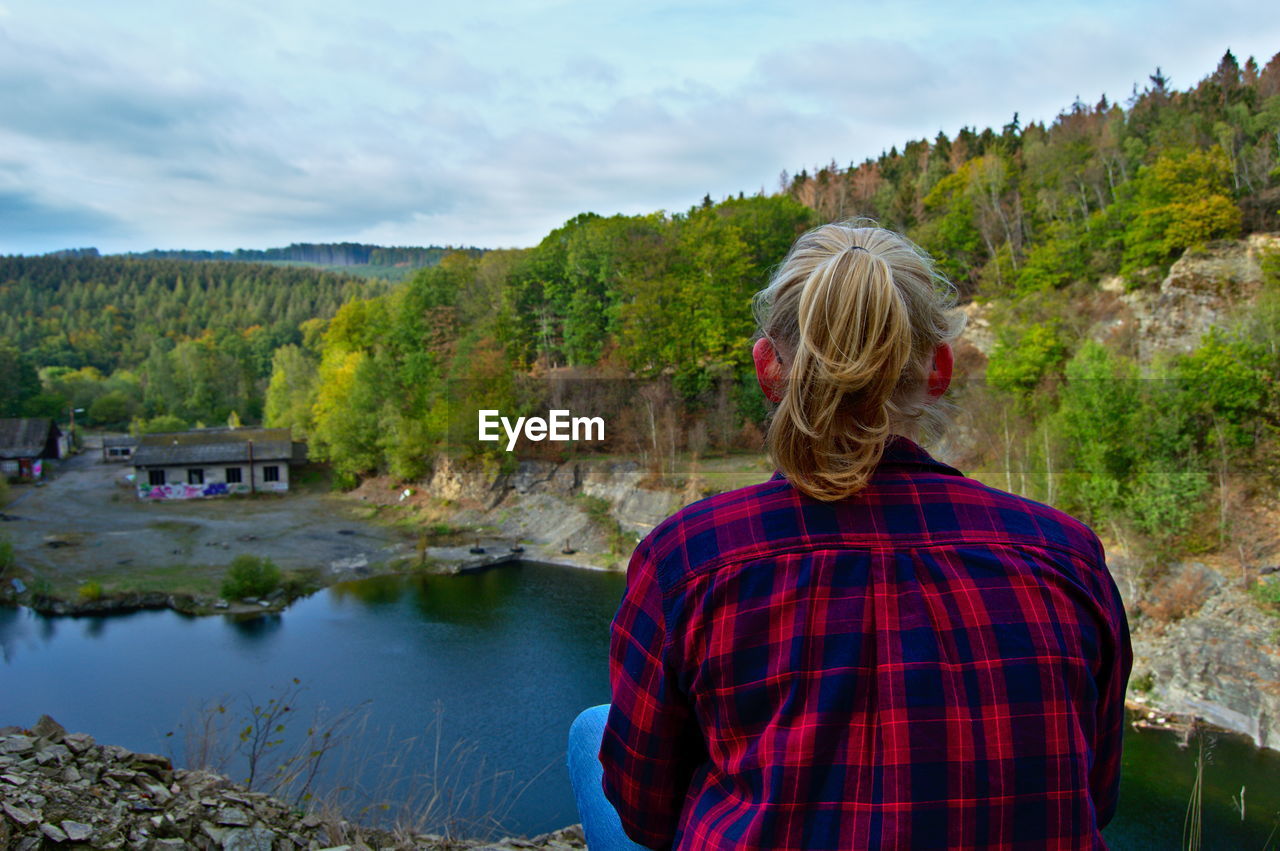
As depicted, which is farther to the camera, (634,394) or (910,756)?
(634,394)

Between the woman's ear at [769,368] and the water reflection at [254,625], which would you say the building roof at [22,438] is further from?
the woman's ear at [769,368]

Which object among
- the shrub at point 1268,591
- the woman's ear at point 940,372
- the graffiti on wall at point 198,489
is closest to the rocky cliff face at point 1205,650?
the shrub at point 1268,591

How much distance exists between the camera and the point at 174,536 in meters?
21.7

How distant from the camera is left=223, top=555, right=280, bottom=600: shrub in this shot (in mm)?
16297

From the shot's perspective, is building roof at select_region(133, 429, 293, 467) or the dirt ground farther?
building roof at select_region(133, 429, 293, 467)

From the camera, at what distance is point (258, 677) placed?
1241 centimetres

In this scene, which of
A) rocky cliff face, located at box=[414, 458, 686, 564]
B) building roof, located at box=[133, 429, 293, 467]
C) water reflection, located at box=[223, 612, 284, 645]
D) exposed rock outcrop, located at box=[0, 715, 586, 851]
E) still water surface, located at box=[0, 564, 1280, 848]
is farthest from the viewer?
building roof, located at box=[133, 429, 293, 467]

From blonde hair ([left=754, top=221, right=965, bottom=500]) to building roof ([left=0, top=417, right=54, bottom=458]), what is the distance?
121 feet

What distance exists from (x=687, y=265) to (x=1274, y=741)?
57.6ft

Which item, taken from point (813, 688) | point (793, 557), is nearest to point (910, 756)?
point (813, 688)

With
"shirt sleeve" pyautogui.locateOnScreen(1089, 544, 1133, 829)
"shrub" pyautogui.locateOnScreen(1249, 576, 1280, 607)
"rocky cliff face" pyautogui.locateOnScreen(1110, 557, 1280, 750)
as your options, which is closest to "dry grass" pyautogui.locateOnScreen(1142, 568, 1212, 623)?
"rocky cliff face" pyautogui.locateOnScreen(1110, 557, 1280, 750)

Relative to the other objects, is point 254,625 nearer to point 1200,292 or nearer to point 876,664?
point 876,664

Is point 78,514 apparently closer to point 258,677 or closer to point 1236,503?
point 258,677

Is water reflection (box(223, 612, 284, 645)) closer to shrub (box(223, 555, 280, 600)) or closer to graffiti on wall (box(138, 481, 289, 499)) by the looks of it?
shrub (box(223, 555, 280, 600))
